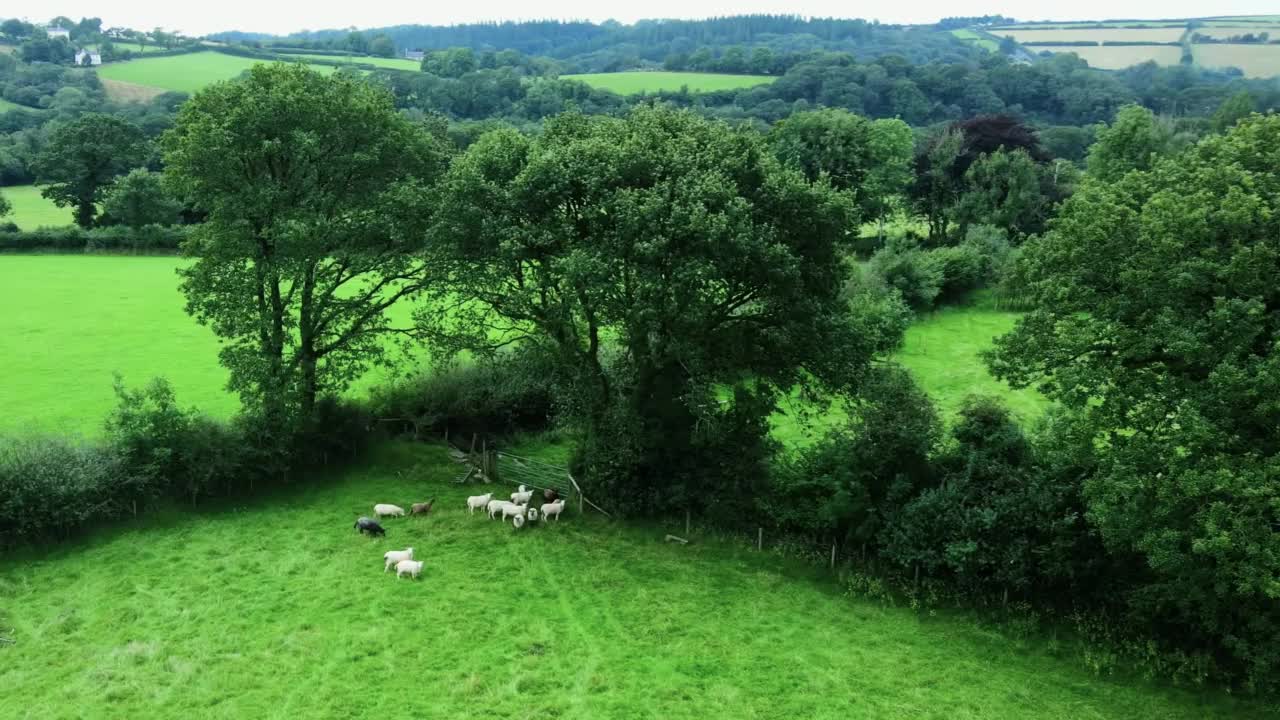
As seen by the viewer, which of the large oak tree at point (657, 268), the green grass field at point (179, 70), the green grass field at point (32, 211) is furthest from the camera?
the green grass field at point (179, 70)

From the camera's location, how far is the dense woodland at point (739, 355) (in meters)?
17.8

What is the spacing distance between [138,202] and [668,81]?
125958 mm

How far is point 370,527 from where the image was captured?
25.1 m

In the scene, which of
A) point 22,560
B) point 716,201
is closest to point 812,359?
point 716,201

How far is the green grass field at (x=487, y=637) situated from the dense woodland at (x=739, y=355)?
4.85 feet

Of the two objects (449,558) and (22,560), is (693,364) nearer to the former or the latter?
(449,558)

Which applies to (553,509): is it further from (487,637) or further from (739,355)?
(739,355)

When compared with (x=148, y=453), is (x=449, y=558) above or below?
below

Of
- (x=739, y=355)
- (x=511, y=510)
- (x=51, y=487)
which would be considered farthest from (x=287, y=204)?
(x=739, y=355)

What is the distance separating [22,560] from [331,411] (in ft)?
32.4

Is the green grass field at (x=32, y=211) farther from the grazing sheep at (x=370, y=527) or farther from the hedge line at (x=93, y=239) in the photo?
the grazing sheep at (x=370, y=527)

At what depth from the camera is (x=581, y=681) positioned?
18500 millimetres

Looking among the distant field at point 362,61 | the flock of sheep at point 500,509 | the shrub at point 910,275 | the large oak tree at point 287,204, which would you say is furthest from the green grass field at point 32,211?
the distant field at point 362,61

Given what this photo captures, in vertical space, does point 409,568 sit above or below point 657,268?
below
